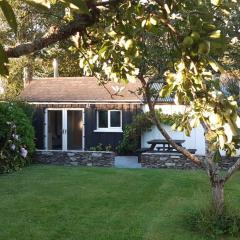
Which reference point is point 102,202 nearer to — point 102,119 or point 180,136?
point 180,136

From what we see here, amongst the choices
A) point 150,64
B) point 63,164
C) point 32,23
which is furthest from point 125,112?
point 150,64

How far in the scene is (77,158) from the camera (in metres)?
19.0

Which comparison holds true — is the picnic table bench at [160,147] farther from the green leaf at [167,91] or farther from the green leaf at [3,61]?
the green leaf at [3,61]

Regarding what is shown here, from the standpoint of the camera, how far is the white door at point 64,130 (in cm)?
2494

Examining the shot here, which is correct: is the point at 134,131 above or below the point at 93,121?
below

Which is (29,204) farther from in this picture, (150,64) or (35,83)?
(35,83)

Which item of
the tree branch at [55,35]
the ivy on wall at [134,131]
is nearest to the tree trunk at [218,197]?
the tree branch at [55,35]

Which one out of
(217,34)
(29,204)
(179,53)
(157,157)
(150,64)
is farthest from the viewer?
(157,157)

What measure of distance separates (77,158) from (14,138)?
3.02 m

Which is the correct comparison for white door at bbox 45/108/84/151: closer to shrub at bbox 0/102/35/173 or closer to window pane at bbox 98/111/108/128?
window pane at bbox 98/111/108/128

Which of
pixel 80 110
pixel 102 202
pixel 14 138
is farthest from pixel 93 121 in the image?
pixel 102 202

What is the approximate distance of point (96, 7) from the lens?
256 cm

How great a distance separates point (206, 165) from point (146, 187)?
5039 millimetres

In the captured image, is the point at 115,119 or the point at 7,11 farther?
the point at 115,119
